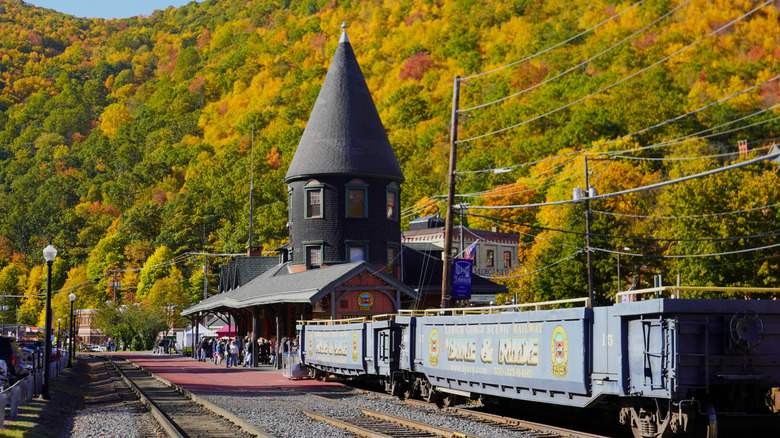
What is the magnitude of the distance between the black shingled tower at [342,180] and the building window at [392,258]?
16cm

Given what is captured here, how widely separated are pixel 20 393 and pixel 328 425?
25.6 feet

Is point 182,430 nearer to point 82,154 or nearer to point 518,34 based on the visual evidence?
point 518,34

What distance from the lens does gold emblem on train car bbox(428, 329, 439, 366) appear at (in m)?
22.2

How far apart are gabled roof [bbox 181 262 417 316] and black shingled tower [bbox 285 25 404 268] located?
2.53m

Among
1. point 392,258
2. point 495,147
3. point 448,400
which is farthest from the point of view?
point 495,147

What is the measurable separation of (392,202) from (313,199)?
4.21 metres

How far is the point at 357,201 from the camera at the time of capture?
47.4 meters

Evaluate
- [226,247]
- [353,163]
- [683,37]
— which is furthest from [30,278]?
[353,163]

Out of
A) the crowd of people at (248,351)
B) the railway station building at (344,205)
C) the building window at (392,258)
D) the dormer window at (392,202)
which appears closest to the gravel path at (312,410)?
the crowd of people at (248,351)

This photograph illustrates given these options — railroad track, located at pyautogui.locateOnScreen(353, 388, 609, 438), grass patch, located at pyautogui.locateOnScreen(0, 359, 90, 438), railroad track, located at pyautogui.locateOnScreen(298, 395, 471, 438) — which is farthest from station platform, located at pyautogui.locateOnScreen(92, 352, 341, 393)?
railroad track, located at pyautogui.locateOnScreen(353, 388, 609, 438)

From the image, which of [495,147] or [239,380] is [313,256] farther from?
[495,147]

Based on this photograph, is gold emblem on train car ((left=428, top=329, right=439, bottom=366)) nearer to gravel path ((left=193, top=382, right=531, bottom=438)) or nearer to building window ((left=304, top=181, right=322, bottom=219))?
gravel path ((left=193, top=382, right=531, bottom=438))

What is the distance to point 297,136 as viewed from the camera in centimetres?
12850

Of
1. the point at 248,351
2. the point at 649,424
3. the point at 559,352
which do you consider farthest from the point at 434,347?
the point at 248,351
